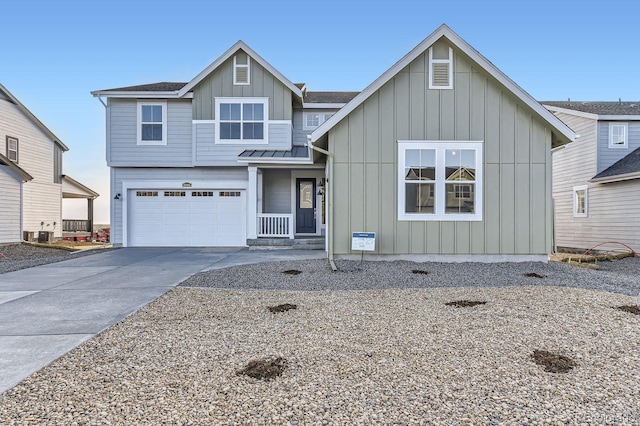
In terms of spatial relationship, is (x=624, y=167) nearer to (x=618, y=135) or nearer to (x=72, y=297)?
(x=618, y=135)

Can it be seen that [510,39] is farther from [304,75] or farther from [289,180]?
[289,180]

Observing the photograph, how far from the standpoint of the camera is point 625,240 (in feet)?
42.4

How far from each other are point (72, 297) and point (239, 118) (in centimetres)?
902

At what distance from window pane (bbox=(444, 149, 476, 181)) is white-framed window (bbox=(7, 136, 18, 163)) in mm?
19647

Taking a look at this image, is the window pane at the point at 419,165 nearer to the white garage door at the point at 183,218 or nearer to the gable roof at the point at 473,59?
the gable roof at the point at 473,59

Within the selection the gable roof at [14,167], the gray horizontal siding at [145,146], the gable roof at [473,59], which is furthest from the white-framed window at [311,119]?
the gable roof at [14,167]

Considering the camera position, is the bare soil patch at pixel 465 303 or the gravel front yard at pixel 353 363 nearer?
the gravel front yard at pixel 353 363

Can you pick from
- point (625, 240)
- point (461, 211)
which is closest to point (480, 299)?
point (461, 211)

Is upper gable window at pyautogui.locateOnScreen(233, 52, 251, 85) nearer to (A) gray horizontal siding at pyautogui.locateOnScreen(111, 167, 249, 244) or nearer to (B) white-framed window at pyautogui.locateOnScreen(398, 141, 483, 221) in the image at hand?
(A) gray horizontal siding at pyautogui.locateOnScreen(111, 167, 249, 244)

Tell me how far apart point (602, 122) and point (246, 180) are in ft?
46.9

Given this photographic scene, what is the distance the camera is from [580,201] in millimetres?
15430

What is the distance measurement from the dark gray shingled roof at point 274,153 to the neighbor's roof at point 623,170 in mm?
10936

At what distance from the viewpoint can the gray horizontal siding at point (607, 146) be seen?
14383mm

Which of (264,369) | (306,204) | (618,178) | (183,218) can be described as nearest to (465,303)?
(264,369)
